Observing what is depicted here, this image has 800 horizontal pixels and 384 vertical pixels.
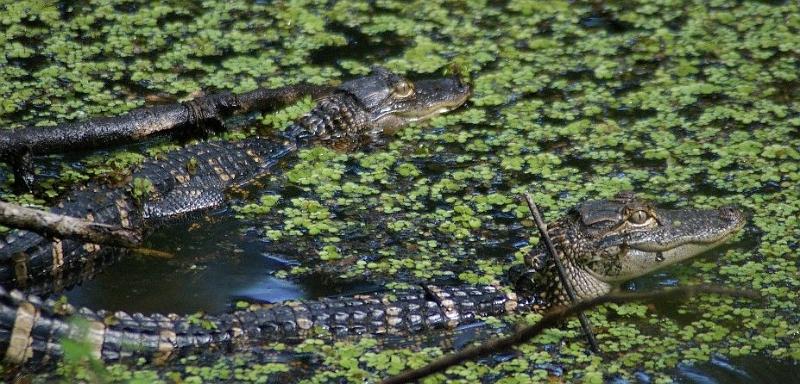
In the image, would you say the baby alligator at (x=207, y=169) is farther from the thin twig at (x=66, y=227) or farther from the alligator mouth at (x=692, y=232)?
the alligator mouth at (x=692, y=232)

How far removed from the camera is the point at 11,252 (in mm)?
5852

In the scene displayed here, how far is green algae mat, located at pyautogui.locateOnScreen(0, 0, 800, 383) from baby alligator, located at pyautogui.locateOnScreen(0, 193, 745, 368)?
0.11 m

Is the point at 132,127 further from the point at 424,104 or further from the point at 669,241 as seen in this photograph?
the point at 669,241

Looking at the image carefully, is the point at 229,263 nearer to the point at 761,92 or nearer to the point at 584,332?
the point at 584,332

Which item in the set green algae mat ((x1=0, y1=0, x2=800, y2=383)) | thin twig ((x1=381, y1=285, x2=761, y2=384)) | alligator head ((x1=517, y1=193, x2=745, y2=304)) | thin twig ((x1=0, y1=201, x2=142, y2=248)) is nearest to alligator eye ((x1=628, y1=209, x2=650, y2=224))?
alligator head ((x1=517, y1=193, x2=745, y2=304))

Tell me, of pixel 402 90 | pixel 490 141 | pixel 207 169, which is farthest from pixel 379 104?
pixel 207 169

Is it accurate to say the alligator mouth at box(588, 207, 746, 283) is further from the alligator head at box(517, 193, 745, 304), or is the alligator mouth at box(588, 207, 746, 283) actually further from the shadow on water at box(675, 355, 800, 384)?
the shadow on water at box(675, 355, 800, 384)

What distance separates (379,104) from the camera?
325 inches

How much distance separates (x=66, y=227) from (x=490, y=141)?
13.1ft

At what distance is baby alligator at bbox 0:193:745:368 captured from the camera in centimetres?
479

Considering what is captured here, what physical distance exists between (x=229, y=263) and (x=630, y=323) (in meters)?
2.05

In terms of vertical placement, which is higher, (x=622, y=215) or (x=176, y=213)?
(x=622, y=215)

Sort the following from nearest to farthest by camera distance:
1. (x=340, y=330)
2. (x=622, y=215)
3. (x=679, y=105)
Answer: (x=340, y=330)
(x=622, y=215)
(x=679, y=105)

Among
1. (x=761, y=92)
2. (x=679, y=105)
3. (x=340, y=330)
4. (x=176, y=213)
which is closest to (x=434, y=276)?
(x=340, y=330)
